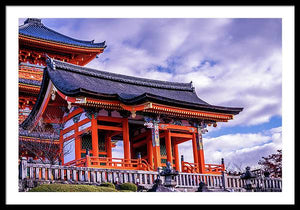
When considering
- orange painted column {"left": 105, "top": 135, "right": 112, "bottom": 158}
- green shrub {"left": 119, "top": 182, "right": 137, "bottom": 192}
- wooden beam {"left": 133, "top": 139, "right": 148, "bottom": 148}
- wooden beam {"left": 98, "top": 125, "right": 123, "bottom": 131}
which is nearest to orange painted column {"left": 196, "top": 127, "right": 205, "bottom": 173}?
wooden beam {"left": 133, "top": 139, "right": 148, "bottom": 148}

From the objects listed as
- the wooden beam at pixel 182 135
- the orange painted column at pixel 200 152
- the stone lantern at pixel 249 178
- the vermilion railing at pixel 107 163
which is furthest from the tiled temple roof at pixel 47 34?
the stone lantern at pixel 249 178

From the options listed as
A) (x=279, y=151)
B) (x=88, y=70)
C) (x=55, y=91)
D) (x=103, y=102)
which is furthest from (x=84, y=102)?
(x=279, y=151)

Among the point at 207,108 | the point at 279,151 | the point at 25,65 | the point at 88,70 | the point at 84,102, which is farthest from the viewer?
the point at 25,65

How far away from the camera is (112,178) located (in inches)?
712

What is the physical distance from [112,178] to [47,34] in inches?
901

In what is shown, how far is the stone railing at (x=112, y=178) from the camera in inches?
605

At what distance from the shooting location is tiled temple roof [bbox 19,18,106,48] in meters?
35.6

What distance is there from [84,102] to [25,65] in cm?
1534

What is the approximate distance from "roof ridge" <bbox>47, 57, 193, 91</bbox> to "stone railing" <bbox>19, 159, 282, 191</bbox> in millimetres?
8341

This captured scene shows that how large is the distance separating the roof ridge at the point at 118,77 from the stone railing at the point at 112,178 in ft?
27.4

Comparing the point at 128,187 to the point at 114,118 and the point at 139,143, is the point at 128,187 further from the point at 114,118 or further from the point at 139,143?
the point at 139,143

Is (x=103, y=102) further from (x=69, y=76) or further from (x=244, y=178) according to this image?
(x=244, y=178)

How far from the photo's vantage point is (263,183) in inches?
848

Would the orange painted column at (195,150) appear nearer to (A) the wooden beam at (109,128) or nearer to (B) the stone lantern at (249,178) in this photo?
(B) the stone lantern at (249,178)
